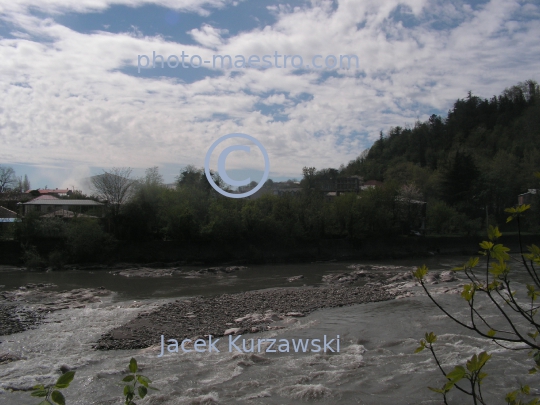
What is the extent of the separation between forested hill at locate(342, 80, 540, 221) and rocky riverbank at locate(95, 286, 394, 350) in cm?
3538

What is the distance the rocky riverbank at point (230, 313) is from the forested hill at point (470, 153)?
116 feet

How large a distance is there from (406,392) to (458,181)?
150 feet

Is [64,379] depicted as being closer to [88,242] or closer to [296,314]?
[296,314]

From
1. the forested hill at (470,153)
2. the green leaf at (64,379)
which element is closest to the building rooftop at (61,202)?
the forested hill at (470,153)

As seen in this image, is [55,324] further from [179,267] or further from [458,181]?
[458,181]

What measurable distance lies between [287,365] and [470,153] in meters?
55.4

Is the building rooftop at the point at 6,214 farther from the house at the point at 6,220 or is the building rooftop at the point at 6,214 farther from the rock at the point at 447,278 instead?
the rock at the point at 447,278

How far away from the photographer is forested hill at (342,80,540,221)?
49.3 metres

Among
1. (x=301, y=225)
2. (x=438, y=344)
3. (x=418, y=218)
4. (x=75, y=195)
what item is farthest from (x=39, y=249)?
(x=418, y=218)

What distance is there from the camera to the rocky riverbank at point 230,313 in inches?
456

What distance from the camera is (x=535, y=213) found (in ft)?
113

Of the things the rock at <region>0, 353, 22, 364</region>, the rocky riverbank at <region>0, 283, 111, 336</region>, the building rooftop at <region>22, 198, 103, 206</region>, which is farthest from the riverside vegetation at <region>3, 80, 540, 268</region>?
the rock at <region>0, 353, 22, 364</region>

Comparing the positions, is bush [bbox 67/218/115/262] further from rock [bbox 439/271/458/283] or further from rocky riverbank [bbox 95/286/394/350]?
rock [bbox 439/271/458/283]

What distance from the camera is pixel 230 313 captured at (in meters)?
14.0
